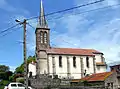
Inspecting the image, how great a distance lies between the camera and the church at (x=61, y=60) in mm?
72438

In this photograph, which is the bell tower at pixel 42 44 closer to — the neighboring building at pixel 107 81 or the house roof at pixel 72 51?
the house roof at pixel 72 51

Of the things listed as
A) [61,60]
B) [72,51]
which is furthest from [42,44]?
[72,51]

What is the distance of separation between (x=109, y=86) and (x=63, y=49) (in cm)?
2775

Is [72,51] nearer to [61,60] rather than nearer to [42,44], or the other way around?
[61,60]

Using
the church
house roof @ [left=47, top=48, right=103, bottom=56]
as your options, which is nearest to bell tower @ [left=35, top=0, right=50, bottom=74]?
the church

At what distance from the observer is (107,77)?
172ft

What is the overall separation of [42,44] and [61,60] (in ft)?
22.9

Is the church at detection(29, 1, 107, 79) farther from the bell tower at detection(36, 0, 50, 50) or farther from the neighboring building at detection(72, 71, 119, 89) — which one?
the neighboring building at detection(72, 71, 119, 89)

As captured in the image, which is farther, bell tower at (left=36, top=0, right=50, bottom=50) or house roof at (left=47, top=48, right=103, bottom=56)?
bell tower at (left=36, top=0, right=50, bottom=50)

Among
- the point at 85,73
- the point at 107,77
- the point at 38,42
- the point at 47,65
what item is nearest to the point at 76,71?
the point at 85,73

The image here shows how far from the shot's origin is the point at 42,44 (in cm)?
7500

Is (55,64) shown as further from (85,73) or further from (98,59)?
(98,59)

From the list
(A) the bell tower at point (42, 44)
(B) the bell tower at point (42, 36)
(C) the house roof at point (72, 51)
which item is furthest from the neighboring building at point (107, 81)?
(B) the bell tower at point (42, 36)

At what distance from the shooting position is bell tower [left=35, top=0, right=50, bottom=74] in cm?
7238
